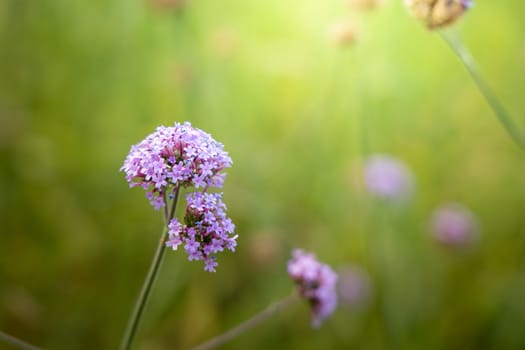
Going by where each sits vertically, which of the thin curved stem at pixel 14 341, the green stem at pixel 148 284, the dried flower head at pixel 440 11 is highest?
the dried flower head at pixel 440 11

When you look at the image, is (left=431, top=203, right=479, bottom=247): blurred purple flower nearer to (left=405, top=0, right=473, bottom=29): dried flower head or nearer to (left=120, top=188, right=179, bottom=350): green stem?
(left=405, top=0, right=473, bottom=29): dried flower head

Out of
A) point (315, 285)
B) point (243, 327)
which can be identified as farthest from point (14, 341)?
point (315, 285)

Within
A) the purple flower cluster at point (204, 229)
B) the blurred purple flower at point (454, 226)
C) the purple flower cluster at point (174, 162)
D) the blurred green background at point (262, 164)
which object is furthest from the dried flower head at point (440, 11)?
the blurred purple flower at point (454, 226)

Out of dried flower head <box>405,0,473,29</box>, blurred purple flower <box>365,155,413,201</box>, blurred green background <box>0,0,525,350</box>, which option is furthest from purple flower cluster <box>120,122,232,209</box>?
blurred purple flower <box>365,155,413,201</box>

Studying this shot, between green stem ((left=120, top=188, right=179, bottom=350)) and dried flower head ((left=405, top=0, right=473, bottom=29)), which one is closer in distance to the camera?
green stem ((left=120, top=188, right=179, bottom=350))

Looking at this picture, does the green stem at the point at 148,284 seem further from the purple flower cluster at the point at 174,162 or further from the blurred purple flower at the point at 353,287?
the blurred purple flower at the point at 353,287

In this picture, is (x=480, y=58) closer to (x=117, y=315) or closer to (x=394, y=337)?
(x=394, y=337)

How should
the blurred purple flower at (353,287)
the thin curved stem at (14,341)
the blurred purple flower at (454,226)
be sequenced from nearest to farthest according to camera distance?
the thin curved stem at (14,341) → the blurred purple flower at (353,287) → the blurred purple flower at (454,226)
